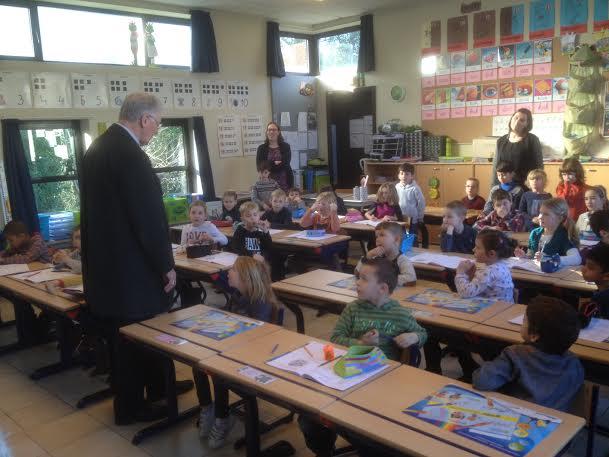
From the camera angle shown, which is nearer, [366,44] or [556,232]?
[556,232]

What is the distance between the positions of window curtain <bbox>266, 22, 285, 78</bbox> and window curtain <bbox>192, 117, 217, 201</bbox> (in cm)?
153

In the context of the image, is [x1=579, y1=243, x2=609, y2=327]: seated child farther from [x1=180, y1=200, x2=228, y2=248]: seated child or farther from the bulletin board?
the bulletin board

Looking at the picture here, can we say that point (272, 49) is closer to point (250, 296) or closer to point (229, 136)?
point (229, 136)

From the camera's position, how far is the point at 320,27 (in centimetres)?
917

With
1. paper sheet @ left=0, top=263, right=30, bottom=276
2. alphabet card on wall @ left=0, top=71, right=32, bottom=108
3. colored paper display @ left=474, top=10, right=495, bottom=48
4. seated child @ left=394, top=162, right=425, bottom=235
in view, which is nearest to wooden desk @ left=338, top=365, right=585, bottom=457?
paper sheet @ left=0, top=263, right=30, bottom=276

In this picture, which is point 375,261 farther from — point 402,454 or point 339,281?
point 402,454

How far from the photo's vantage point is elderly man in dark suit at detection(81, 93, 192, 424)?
260 centimetres

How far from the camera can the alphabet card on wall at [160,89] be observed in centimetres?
720

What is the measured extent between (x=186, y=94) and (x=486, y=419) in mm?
6782

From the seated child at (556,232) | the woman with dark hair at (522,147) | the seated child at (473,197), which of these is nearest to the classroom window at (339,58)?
the seated child at (473,197)

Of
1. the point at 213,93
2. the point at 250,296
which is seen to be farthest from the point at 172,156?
the point at 250,296

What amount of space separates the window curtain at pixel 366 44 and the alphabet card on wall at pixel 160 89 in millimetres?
3028

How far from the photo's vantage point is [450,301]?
9.37ft

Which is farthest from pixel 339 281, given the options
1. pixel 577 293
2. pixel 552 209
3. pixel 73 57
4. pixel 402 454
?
pixel 73 57
